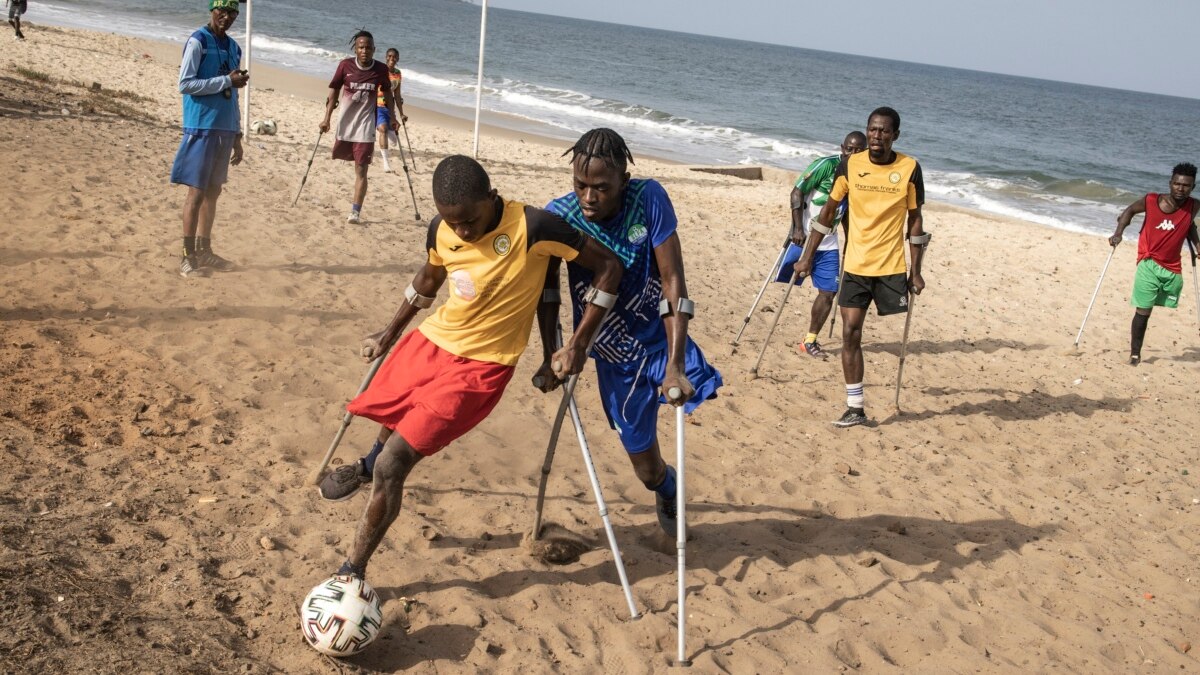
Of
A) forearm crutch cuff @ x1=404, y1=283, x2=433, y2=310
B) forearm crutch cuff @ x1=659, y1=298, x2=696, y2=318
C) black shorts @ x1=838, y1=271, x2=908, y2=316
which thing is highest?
forearm crutch cuff @ x1=659, y1=298, x2=696, y2=318

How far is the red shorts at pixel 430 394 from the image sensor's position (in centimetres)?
405

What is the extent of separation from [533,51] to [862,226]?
64.4 metres

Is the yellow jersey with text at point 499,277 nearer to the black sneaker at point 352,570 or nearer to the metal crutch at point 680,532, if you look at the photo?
the metal crutch at point 680,532

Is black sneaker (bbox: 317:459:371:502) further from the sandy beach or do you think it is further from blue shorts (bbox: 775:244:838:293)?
blue shorts (bbox: 775:244:838:293)

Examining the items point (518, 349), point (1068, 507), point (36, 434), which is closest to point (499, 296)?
point (518, 349)

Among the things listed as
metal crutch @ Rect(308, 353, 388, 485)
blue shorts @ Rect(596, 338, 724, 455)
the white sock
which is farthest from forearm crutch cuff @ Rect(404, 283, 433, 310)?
the white sock

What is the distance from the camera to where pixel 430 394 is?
4.11 meters

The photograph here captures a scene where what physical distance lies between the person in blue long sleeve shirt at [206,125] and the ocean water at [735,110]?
20304 millimetres

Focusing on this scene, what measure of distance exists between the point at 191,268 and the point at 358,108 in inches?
133

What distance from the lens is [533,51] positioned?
226 feet

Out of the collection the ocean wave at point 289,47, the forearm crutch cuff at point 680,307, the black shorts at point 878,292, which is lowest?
the black shorts at point 878,292

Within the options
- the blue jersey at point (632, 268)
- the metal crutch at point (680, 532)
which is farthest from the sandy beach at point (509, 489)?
the blue jersey at point (632, 268)

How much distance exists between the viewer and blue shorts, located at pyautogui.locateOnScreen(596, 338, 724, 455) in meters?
4.64

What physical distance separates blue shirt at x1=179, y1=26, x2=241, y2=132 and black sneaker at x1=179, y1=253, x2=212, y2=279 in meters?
1.02
